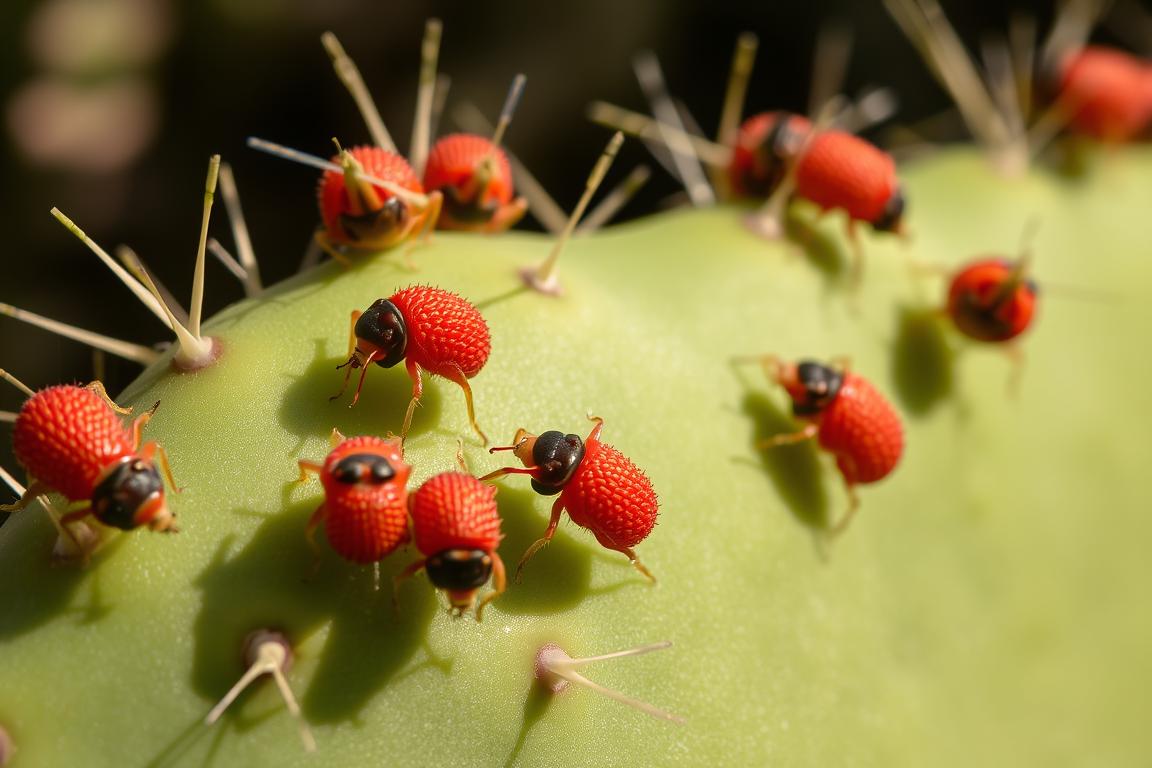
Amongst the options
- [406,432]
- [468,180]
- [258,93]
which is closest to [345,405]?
[406,432]

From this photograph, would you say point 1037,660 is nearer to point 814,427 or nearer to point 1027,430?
point 1027,430

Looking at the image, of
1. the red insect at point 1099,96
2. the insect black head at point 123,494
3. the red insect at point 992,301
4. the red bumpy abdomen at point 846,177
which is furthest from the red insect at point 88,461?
the red insect at point 1099,96

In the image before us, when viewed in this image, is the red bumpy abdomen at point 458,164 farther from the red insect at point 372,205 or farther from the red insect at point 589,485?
the red insect at point 589,485

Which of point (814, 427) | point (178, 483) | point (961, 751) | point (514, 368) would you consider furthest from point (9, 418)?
point (961, 751)

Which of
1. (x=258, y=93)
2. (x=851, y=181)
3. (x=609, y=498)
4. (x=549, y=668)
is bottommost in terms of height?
(x=258, y=93)

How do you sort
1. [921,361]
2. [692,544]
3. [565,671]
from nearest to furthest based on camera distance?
[565,671]
[692,544]
[921,361]

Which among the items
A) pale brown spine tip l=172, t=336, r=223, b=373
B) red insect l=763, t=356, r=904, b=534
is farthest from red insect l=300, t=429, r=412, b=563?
red insect l=763, t=356, r=904, b=534

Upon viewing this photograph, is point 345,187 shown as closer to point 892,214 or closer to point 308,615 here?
point 308,615
